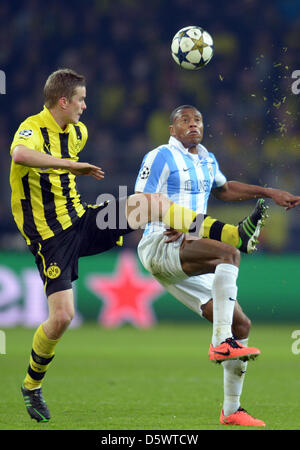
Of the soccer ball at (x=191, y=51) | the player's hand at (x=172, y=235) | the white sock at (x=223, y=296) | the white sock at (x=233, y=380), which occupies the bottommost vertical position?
the white sock at (x=233, y=380)

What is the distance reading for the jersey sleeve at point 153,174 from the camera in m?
5.89

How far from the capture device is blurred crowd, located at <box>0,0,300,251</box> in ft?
46.3

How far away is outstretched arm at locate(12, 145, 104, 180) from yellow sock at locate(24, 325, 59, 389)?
1.14 m

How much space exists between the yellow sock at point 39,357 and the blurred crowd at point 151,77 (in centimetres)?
804

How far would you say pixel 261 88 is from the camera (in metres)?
15.1

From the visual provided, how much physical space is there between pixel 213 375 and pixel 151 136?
767 centimetres

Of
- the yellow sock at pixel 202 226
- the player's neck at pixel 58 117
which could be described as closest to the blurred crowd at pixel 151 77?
the player's neck at pixel 58 117

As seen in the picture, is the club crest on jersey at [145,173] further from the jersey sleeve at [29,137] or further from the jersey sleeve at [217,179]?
the jersey sleeve at [29,137]

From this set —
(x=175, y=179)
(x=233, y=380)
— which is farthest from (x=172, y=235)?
(x=233, y=380)

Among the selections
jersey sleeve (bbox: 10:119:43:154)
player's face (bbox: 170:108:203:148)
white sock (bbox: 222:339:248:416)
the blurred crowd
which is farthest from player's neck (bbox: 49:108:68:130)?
the blurred crowd

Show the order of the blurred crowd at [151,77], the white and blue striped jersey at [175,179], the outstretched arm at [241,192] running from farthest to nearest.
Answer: the blurred crowd at [151,77] → the white and blue striped jersey at [175,179] → the outstretched arm at [241,192]

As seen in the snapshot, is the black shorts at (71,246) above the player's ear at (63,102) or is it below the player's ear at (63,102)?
below

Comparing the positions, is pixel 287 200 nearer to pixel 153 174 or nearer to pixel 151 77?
pixel 153 174

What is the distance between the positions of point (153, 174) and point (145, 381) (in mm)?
2602
